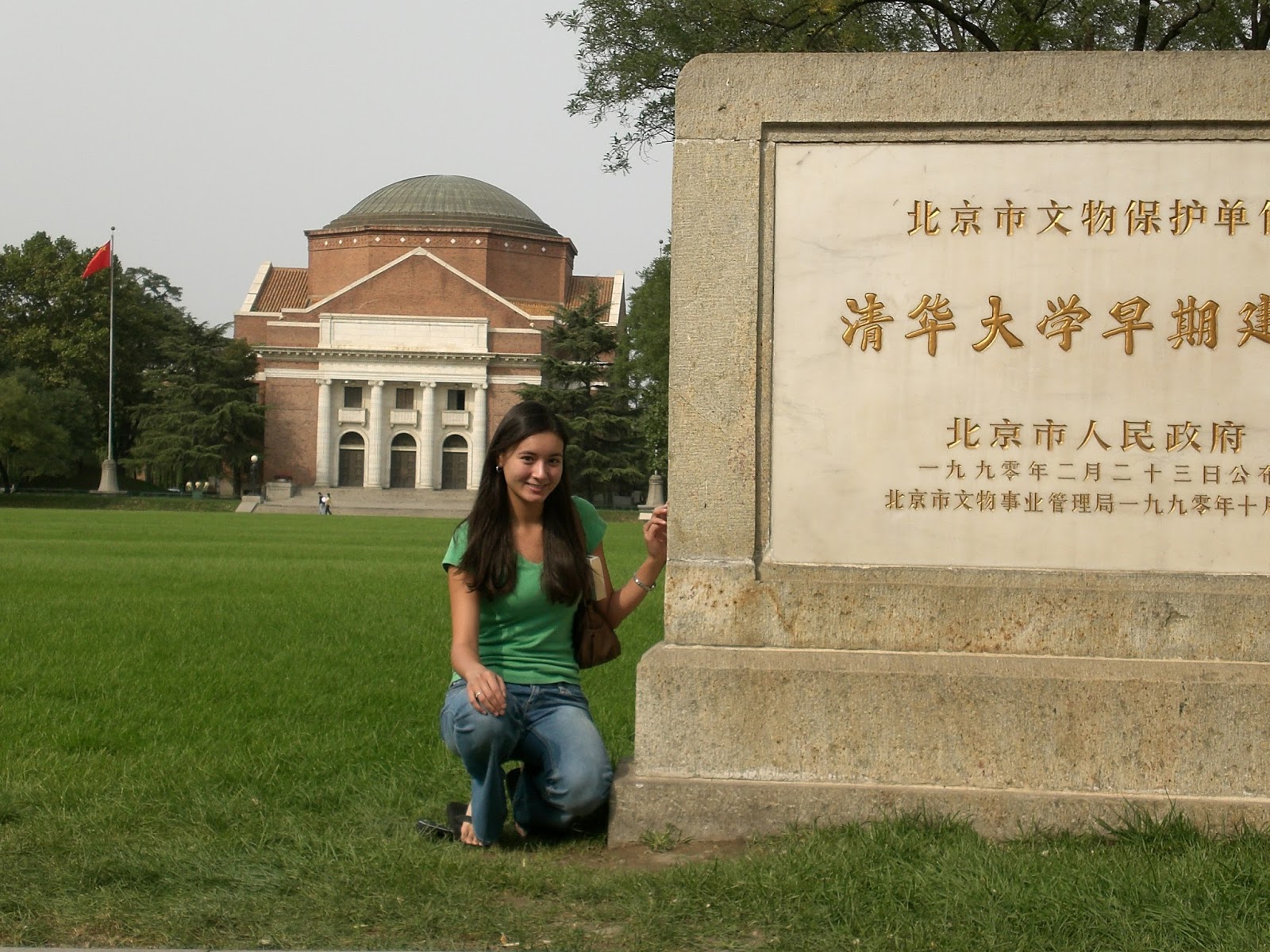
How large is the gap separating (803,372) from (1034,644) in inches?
38.5

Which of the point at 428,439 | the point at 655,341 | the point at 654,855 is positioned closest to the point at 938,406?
the point at 654,855

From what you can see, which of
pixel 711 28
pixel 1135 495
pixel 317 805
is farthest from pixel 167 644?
pixel 711 28

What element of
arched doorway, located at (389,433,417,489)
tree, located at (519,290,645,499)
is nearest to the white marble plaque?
tree, located at (519,290,645,499)

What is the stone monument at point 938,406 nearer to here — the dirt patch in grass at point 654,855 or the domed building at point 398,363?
the dirt patch in grass at point 654,855

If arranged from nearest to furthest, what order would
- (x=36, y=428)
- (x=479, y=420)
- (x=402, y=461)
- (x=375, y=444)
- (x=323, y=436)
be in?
1. (x=36, y=428)
2. (x=323, y=436)
3. (x=375, y=444)
4. (x=479, y=420)
5. (x=402, y=461)

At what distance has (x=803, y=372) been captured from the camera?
4.01 metres

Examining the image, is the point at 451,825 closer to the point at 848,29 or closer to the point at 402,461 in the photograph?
the point at 848,29

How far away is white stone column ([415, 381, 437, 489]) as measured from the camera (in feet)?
206

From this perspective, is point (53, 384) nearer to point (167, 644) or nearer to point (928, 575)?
point (167, 644)

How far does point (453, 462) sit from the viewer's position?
64188mm

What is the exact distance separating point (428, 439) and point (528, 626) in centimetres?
5959

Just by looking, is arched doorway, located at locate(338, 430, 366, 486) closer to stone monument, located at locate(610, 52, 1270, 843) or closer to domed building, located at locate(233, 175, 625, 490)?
domed building, located at locate(233, 175, 625, 490)

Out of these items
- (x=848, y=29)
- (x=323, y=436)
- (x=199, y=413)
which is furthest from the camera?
(x=323, y=436)

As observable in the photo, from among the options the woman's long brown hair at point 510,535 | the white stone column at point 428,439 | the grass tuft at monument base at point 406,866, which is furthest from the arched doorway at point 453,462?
the woman's long brown hair at point 510,535
